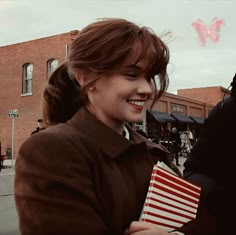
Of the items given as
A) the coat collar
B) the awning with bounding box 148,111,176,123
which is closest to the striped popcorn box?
the coat collar

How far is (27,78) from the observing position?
28.2m

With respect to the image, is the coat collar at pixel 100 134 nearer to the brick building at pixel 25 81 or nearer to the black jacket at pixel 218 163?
the black jacket at pixel 218 163

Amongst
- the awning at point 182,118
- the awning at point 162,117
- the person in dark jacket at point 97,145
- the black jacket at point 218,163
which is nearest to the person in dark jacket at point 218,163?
the black jacket at point 218,163

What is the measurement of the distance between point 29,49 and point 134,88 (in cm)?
2720

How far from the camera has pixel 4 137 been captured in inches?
1120

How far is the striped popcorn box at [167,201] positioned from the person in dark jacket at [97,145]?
47 millimetres

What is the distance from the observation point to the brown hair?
5.43 feet

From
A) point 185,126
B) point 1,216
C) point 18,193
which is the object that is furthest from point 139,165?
point 185,126

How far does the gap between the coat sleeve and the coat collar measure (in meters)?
0.14

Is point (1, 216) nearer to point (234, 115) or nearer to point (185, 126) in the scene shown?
point (234, 115)

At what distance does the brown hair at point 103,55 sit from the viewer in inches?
65.1

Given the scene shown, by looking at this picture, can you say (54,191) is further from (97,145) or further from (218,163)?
(218,163)

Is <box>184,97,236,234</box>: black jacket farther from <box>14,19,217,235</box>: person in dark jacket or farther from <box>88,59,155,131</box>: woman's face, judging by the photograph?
<box>88,59,155,131</box>: woman's face

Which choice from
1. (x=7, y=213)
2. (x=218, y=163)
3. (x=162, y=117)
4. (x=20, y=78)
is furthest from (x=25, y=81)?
(x=218, y=163)
